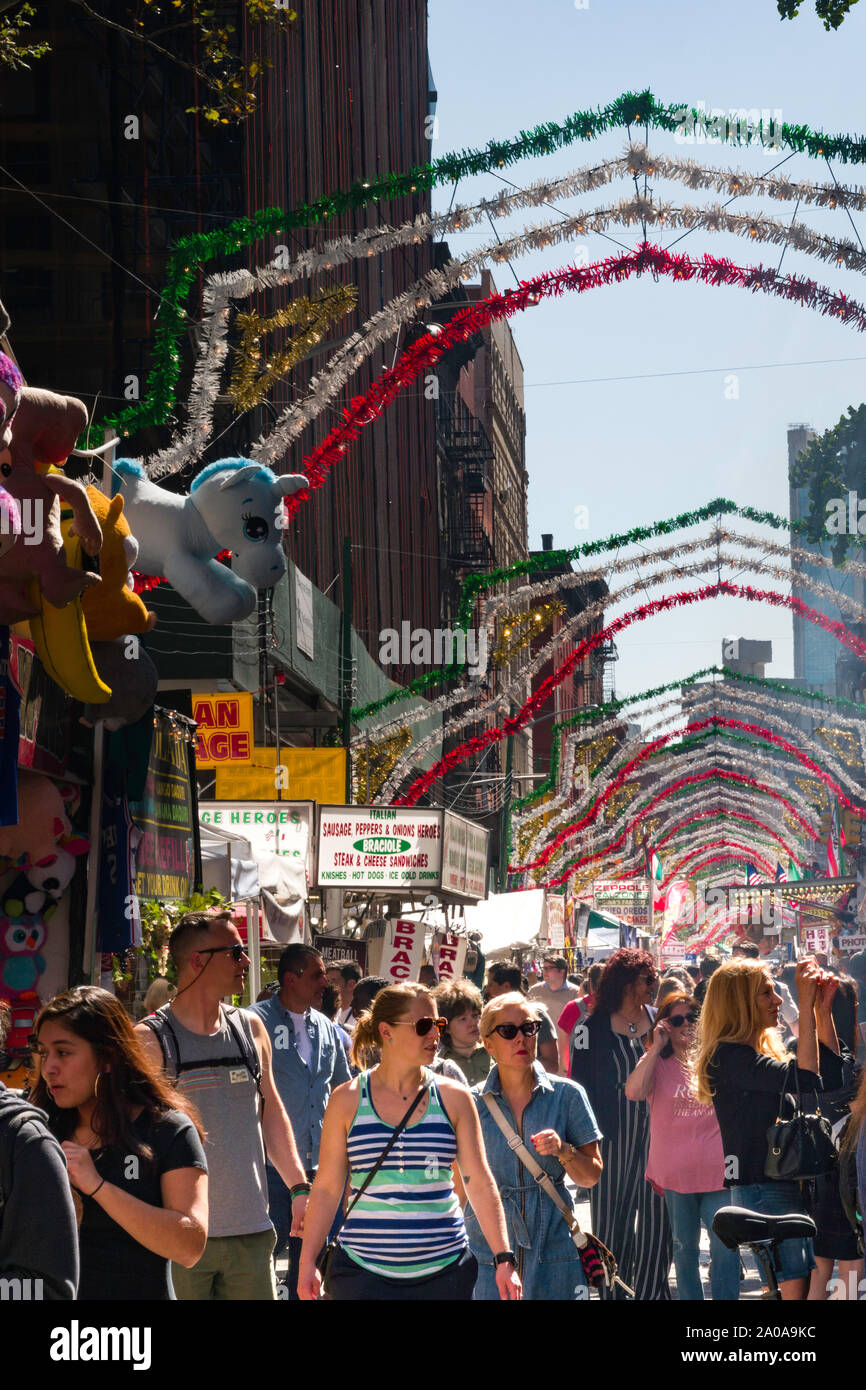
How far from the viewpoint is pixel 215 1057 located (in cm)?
689

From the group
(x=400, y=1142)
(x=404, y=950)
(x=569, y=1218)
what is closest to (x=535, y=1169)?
(x=569, y=1218)

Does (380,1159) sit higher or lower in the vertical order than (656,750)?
lower

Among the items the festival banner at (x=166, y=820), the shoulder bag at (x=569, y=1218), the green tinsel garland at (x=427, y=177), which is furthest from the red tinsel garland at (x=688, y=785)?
the shoulder bag at (x=569, y=1218)

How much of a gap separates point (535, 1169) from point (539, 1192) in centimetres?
10

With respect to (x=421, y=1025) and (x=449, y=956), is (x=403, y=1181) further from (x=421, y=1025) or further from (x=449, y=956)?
(x=449, y=956)

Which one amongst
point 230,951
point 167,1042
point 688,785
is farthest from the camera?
point 688,785

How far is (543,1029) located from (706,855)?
97.5m

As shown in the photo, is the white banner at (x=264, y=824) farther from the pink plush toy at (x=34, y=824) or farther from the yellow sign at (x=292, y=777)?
the pink plush toy at (x=34, y=824)

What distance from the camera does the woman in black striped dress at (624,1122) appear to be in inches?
370

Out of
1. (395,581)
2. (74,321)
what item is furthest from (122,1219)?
(395,581)

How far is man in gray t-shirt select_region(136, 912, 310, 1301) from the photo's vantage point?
6762mm

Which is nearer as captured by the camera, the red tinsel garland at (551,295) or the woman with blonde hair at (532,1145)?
the woman with blonde hair at (532,1145)

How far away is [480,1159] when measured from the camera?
6320mm

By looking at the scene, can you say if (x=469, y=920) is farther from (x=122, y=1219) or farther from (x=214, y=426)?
(x=122, y=1219)
